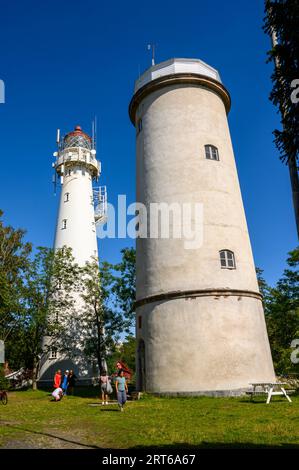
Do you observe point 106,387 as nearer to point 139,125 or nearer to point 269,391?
point 269,391

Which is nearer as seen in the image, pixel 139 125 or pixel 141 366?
pixel 141 366

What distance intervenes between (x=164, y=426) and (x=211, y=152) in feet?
45.4

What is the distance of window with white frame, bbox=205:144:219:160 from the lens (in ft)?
65.0

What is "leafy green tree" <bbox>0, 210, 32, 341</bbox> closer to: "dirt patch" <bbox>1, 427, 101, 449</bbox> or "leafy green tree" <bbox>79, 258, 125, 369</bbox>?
"leafy green tree" <bbox>79, 258, 125, 369</bbox>

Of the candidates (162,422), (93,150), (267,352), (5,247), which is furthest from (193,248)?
(93,150)

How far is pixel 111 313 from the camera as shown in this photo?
99.5ft

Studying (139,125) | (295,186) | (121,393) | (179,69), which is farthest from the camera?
(139,125)

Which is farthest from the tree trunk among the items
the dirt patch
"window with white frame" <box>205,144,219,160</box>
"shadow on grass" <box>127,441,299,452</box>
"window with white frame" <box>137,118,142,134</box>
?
"window with white frame" <box>137,118,142,134</box>

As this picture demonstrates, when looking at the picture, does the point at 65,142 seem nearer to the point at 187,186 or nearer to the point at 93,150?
the point at 93,150

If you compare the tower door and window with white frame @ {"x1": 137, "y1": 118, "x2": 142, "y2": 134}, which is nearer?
the tower door

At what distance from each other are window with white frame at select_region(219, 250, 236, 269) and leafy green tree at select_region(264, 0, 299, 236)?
998cm

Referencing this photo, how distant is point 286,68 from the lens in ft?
27.2

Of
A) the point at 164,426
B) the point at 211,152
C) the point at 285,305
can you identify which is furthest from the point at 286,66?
the point at 285,305

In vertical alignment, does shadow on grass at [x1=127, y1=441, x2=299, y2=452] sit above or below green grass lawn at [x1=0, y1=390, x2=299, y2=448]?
below
